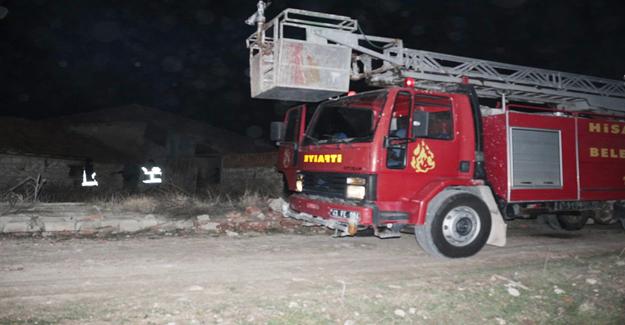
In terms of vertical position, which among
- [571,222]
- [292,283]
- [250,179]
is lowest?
[292,283]

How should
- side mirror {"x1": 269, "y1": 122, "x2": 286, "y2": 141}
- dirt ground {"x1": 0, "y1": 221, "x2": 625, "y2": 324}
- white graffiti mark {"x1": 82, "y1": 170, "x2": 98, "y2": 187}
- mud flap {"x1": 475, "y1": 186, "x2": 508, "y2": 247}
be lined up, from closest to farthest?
dirt ground {"x1": 0, "y1": 221, "x2": 625, "y2": 324}, mud flap {"x1": 475, "y1": 186, "x2": 508, "y2": 247}, side mirror {"x1": 269, "y1": 122, "x2": 286, "y2": 141}, white graffiti mark {"x1": 82, "y1": 170, "x2": 98, "y2": 187}

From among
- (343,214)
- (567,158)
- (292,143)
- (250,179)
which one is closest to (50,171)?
(250,179)

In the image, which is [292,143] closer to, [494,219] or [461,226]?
[461,226]

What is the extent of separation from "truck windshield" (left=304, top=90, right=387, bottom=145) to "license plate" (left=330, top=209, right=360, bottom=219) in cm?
99

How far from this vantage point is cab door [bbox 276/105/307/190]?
7363mm

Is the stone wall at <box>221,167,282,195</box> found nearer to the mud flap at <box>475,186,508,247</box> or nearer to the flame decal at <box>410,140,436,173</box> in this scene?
the mud flap at <box>475,186,508,247</box>

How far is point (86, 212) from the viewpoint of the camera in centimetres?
794

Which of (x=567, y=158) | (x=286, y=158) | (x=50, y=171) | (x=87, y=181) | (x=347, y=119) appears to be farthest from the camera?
(x=87, y=181)

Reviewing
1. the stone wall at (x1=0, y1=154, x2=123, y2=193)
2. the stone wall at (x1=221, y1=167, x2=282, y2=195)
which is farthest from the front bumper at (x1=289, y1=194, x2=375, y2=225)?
the stone wall at (x1=0, y1=154, x2=123, y2=193)

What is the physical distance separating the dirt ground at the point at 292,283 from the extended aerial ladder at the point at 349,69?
2606mm

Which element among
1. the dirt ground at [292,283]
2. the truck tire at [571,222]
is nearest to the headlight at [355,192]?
the dirt ground at [292,283]

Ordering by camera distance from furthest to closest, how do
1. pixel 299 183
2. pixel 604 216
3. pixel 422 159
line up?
pixel 604 216 → pixel 299 183 → pixel 422 159

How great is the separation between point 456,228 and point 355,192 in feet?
5.24

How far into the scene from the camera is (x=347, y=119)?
21.3ft
